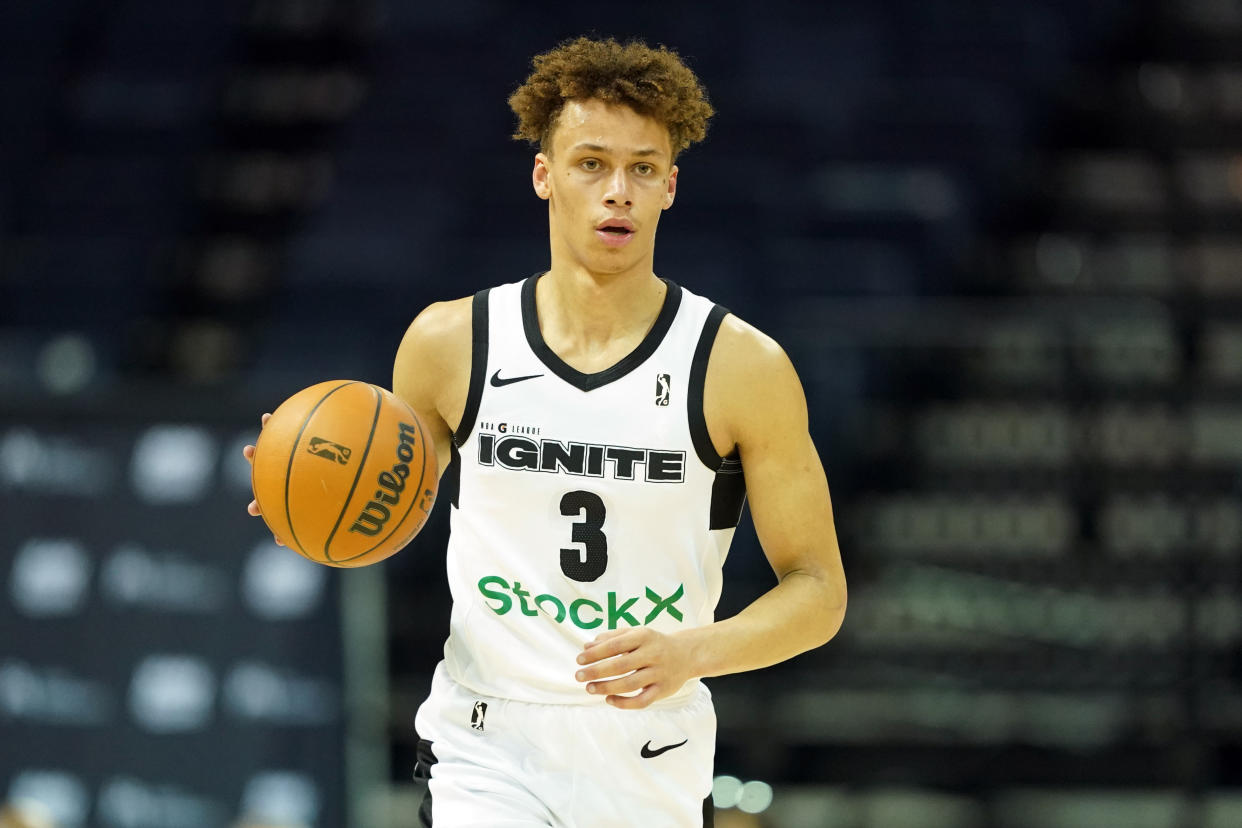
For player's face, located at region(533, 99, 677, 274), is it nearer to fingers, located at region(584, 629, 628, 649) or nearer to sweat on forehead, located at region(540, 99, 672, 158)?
sweat on forehead, located at region(540, 99, 672, 158)

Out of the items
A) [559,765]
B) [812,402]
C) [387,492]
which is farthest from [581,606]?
[812,402]

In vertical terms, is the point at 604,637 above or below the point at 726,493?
below

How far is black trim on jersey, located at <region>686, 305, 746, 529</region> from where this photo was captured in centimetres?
329

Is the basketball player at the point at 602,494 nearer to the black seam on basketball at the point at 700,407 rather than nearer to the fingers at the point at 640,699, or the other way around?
the black seam on basketball at the point at 700,407

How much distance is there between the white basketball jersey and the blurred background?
8.28ft

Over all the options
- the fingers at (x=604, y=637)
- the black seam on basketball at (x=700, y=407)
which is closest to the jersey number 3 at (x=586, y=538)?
the black seam on basketball at (x=700, y=407)

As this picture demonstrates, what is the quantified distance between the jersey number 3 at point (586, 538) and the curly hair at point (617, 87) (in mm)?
752

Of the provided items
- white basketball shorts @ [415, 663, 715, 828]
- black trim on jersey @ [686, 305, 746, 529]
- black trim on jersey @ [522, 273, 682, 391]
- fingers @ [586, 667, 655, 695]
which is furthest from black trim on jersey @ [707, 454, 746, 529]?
fingers @ [586, 667, 655, 695]

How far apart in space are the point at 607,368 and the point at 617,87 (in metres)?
0.57

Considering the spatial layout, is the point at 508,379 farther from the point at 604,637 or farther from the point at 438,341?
the point at 604,637

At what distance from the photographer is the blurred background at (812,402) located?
5734mm

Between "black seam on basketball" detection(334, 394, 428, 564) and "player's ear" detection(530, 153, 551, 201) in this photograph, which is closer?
"black seam on basketball" detection(334, 394, 428, 564)

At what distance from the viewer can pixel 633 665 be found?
2.78m

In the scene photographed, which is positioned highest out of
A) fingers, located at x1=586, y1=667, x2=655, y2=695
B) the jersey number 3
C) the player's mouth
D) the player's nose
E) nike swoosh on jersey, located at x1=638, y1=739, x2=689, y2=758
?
the player's nose
